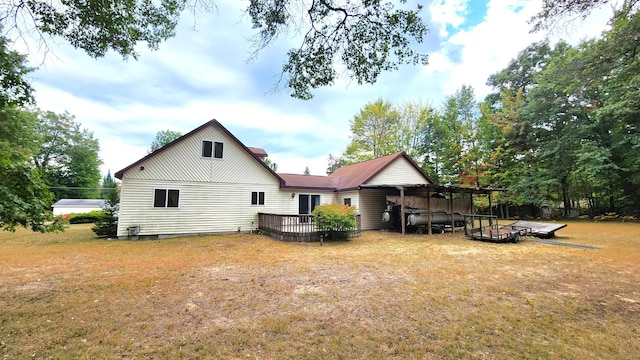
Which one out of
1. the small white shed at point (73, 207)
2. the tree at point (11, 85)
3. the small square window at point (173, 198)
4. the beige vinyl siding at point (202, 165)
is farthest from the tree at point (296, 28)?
the small white shed at point (73, 207)

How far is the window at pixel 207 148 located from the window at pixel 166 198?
220 centimetres

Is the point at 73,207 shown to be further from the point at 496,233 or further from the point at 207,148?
the point at 496,233

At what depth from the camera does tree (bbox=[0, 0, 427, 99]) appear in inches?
175

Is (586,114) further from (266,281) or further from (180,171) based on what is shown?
(180,171)

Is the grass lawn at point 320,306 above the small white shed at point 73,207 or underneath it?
underneath

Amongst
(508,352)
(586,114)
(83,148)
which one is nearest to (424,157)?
(586,114)

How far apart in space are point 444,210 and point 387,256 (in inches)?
355

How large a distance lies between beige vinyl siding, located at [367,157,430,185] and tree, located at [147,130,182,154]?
4361 cm

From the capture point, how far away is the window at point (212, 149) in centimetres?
1268

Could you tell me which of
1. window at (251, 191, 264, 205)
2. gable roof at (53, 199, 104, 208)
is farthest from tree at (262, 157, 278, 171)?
window at (251, 191, 264, 205)

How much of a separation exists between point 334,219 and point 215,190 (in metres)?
6.34

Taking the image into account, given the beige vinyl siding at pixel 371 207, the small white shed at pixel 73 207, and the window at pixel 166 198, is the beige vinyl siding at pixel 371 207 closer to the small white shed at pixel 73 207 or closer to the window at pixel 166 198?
the window at pixel 166 198

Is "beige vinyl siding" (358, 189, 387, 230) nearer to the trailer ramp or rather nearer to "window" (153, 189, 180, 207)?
the trailer ramp

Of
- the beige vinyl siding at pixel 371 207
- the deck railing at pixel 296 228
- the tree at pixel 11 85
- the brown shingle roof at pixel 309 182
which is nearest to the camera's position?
the tree at pixel 11 85
